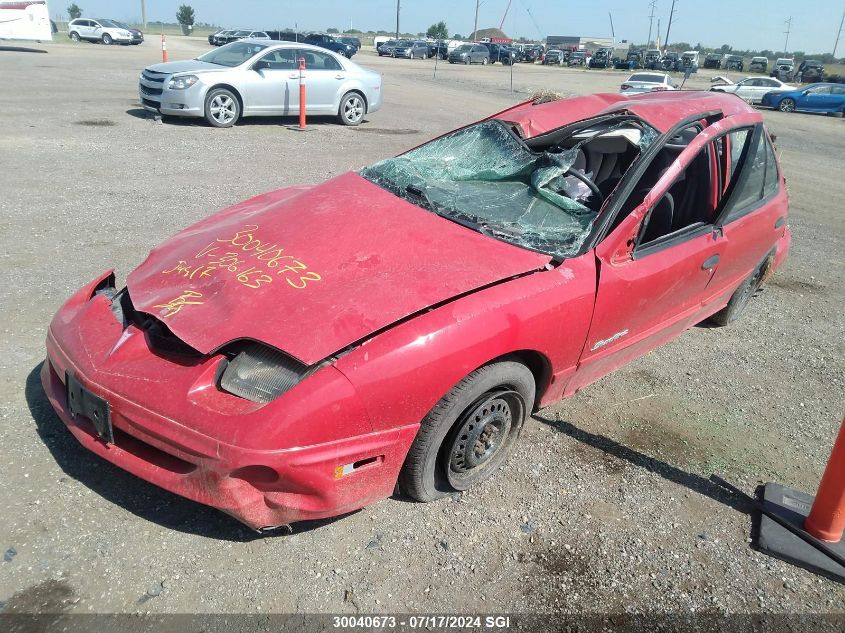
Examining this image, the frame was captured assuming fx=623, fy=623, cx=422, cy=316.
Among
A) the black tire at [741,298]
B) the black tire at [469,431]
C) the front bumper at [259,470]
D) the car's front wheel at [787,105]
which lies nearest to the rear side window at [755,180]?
the black tire at [741,298]

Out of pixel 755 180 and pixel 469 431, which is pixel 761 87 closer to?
pixel 755 180

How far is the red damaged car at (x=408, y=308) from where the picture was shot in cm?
230

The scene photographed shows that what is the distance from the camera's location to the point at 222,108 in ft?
36.3

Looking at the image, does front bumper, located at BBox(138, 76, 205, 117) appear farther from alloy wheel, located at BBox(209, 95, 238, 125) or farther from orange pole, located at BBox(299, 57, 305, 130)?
orange pole, located at BBox(299, 57, 305, 130)

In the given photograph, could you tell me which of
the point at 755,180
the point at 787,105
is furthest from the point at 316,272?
the point at 787,105

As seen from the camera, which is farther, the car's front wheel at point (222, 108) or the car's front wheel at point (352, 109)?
the car's front wheel at point (352, 109)

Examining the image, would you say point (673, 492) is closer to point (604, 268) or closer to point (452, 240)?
point (604, 268)

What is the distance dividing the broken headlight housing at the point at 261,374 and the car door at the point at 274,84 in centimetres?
1001

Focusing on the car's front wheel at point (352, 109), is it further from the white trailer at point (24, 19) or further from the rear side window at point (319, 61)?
the white trailer at point (24, 19)

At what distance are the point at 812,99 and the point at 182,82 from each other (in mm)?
23443

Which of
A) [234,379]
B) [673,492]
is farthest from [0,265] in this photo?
[673,492]

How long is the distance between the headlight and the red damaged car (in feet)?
26.5

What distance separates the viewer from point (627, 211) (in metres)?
3.14

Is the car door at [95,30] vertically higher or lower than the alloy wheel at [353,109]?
higher
